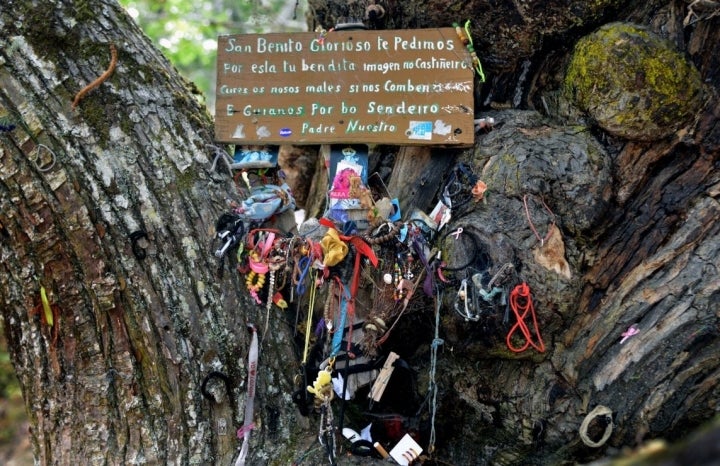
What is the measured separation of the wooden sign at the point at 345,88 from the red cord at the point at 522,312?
83 cm

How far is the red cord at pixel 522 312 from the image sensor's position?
2.83 metres

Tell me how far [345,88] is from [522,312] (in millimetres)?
1416

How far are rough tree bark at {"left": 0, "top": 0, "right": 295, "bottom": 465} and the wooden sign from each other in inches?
22.9

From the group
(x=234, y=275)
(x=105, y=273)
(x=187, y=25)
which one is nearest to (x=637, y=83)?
(x=234, y=275)

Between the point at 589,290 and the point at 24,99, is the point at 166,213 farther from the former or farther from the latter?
the point at 589,290

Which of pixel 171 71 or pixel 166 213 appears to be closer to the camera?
pixel 166 213

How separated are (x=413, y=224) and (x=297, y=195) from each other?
103 cm

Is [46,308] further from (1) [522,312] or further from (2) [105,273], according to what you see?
(1) [522,312]

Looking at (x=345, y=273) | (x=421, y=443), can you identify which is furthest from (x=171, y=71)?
(x=421, y=443)

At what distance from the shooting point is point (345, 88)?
343 centimetres

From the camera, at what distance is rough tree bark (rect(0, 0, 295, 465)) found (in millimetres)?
2811

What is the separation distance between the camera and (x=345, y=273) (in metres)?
3.18

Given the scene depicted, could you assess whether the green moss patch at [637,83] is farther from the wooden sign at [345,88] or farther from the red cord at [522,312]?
the red cord at [522,312]

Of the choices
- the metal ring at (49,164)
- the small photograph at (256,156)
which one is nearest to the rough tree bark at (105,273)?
the metal ring at (49,164)
